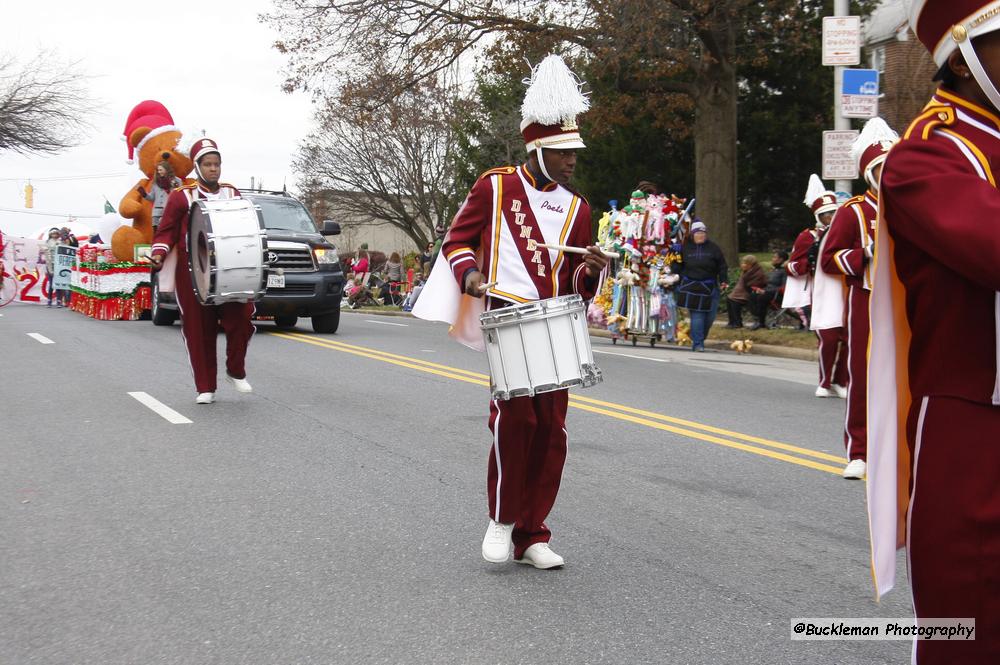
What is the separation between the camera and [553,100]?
5.10 m

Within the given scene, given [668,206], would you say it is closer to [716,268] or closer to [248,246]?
[716,268]

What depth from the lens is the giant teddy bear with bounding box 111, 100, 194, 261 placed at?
18.5 m

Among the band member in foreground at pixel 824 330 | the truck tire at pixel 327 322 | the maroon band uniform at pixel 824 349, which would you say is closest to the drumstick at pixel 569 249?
the band member in foreground at pixel 824 330

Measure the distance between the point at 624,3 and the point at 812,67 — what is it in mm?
9541

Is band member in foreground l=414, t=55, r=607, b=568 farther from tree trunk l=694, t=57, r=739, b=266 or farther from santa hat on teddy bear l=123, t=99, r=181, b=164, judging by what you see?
tree trunk l=694, t=57, r=739, b=266

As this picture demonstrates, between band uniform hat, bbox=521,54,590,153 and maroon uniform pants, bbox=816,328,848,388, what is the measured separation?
17.5 feet

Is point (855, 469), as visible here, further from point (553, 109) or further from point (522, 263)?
point (553, 109)

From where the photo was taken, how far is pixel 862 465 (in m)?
7.54

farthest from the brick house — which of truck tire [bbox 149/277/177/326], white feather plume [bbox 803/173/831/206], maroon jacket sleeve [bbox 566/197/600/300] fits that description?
maroon jacket sleeve [bbox 566/197/600/300]

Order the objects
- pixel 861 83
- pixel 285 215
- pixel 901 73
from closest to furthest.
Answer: pixel 861 83 < pixel 285 215 < pixel 901 73

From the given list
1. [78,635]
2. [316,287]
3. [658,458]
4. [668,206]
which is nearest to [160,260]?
[658,458]

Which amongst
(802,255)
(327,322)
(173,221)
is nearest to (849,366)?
(802,255)

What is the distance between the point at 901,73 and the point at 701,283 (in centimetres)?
1094

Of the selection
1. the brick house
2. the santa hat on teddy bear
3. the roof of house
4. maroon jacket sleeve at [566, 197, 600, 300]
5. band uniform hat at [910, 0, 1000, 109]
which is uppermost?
the roof of house
